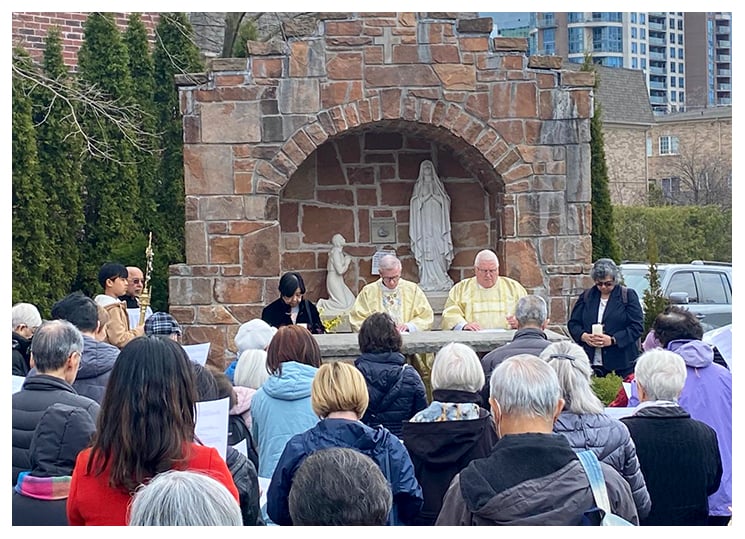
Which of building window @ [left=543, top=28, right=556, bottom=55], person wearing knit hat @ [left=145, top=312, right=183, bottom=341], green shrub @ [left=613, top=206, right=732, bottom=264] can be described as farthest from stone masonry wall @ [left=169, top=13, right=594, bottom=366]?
building window @ [left=543, top=28, right=556, bottom=55]

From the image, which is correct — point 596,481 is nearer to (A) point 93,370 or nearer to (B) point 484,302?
(A) point 93,370

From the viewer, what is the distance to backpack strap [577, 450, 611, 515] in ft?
10.9

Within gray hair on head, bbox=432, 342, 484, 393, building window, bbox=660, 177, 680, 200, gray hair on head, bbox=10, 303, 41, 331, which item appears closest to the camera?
gray hair on head, bbox=432, 342, 484, 393

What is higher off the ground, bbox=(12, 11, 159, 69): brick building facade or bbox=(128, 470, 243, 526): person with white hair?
bbox=(12, 11, 159, 69): brick building facade

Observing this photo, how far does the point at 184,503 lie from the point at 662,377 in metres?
2.53

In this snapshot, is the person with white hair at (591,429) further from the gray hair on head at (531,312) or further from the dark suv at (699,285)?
the dark suv at (699,285)

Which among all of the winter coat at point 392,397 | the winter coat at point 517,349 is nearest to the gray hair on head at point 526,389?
the winter coat at point 392,397

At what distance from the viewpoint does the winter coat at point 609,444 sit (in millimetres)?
3947

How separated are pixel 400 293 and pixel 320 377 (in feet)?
16.7

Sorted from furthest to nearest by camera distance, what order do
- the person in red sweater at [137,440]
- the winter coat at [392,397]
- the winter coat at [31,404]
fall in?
the winter coat at [392,397] < the winter coat at [31,404] < the person in red sweater at [137,440]

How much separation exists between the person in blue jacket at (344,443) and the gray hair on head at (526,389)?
69cm

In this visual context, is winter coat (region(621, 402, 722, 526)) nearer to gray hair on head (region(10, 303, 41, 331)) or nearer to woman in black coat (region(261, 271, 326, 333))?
gray hair on head (region(10, 303, 41, 331))

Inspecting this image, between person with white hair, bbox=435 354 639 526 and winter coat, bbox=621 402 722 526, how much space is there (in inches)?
34.3

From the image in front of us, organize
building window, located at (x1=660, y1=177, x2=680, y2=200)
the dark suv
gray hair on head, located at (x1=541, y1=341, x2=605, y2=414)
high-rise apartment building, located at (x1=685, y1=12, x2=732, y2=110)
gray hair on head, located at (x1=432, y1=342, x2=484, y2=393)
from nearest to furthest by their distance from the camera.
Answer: gray hair on head, located at (x1=541, y1=341, x2=605, y2=414) < gray hair on head, located at (x1=432, y1=342, x2=484, y2=393) < the dark suv < building window, located at (x1=660, y1=177, x2=680, y2=200) < high-rise apartment building, located at (x1=685, y1=12, x2=732, y2=110)
